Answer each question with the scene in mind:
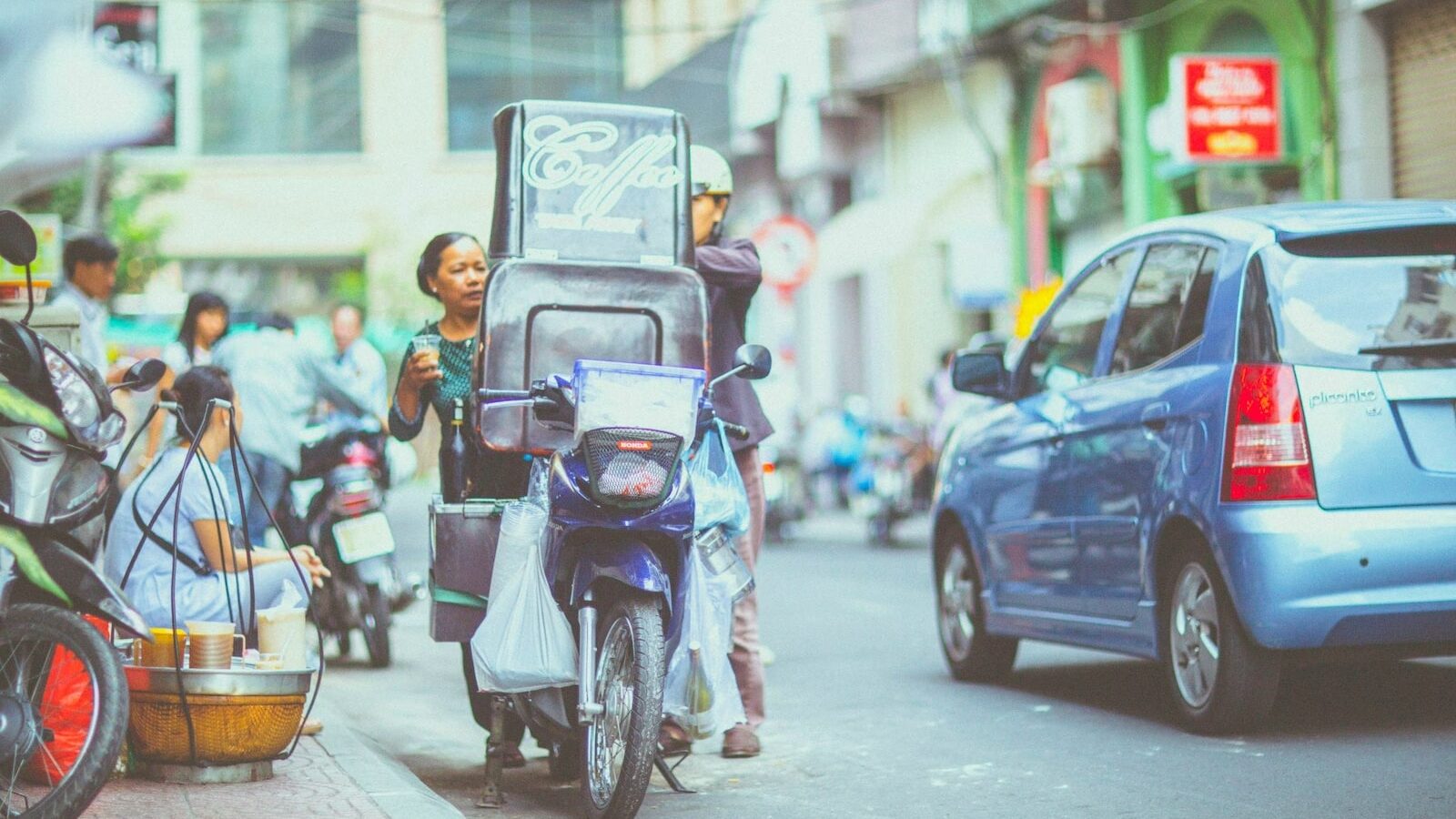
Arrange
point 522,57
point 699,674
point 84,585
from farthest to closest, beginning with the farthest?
1. point 522,57
2. point 699,674
3. point 84,585

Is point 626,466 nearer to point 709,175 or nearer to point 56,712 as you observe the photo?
point 56,712

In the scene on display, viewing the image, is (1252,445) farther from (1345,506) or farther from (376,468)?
(376,468)

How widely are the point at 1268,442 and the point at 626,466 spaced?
7.48 ft

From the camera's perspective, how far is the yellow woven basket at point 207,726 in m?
6.20

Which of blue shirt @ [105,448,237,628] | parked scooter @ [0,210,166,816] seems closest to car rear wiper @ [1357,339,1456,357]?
blue shirt @ [105,448,237,628]

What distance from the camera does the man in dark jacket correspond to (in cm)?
752

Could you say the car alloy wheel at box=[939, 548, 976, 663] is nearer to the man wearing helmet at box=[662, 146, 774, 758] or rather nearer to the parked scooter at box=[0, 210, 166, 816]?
the man wearing helmet at box=[662, 146, 774, 758]

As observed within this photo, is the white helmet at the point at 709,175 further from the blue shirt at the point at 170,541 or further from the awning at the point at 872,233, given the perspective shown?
the awning at the point at 872,233

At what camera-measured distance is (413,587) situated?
37.1 feet

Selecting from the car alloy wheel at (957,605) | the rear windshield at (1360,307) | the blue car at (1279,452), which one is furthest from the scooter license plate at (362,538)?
the rear windshield at (1360,307)

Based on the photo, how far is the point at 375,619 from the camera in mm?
10766

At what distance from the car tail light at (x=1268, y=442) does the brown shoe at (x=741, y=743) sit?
186 centimetres

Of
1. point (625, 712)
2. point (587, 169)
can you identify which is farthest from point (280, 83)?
point (625, 712)

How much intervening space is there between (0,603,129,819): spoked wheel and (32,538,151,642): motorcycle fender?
19cm
